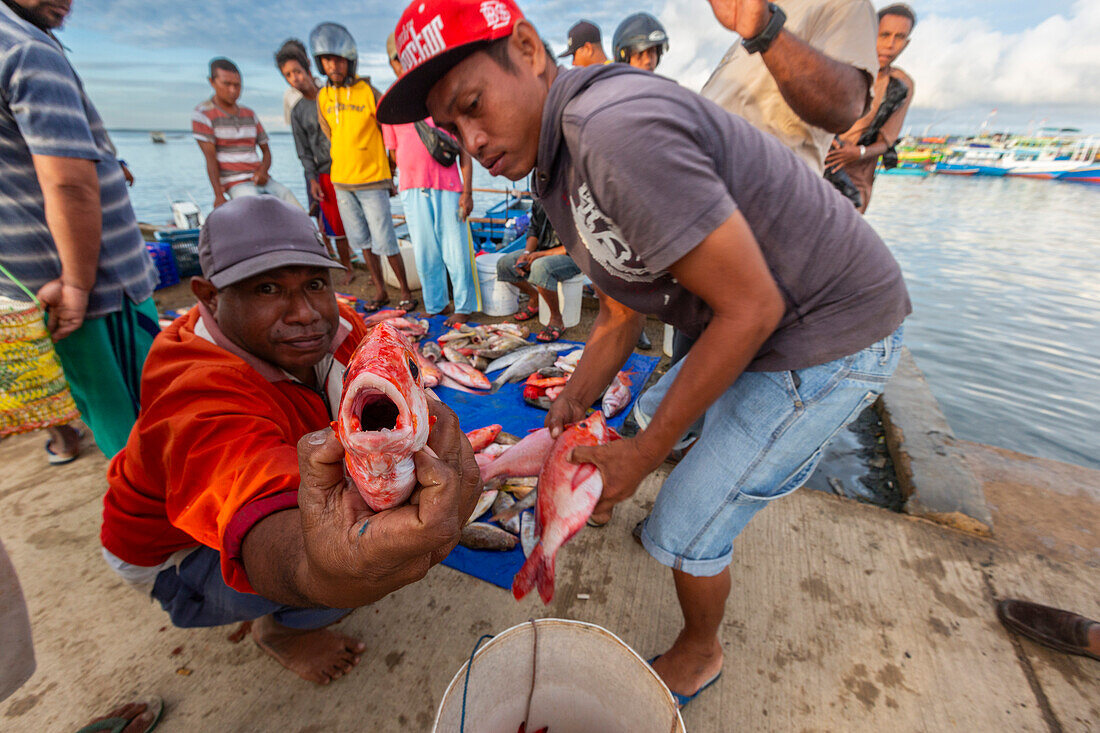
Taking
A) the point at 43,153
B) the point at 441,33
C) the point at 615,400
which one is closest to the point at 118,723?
the point at 43,153

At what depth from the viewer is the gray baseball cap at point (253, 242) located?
1563 millimetres

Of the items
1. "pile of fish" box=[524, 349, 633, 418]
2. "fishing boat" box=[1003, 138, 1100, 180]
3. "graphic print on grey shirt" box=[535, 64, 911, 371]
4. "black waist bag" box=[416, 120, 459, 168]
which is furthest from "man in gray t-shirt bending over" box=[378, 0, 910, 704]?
"fishing boat" box=[1003, 138, 1100, 180]

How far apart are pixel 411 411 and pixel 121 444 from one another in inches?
122

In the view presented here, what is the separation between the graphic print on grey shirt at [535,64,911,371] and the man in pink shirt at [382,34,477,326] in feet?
13.8

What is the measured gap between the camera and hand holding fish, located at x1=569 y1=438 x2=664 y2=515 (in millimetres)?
1459

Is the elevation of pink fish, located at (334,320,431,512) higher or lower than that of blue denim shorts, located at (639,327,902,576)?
higher

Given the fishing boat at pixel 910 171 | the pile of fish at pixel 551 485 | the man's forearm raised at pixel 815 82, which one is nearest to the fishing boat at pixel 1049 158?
the fishing boat at pixel 910 171

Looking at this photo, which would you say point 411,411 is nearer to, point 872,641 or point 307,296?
point 307,296

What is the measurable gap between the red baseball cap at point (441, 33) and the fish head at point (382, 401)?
86cm

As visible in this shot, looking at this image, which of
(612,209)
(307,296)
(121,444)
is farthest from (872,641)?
(121,444)

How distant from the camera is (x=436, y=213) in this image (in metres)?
5.49

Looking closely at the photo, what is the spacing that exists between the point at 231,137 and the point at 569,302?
198 inches

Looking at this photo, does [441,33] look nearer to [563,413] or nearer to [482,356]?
[563,413]

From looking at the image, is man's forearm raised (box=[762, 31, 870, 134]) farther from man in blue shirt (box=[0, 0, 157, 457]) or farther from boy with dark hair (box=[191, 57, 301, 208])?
boy with dark hair (box=[191, 57, 301, 208])
